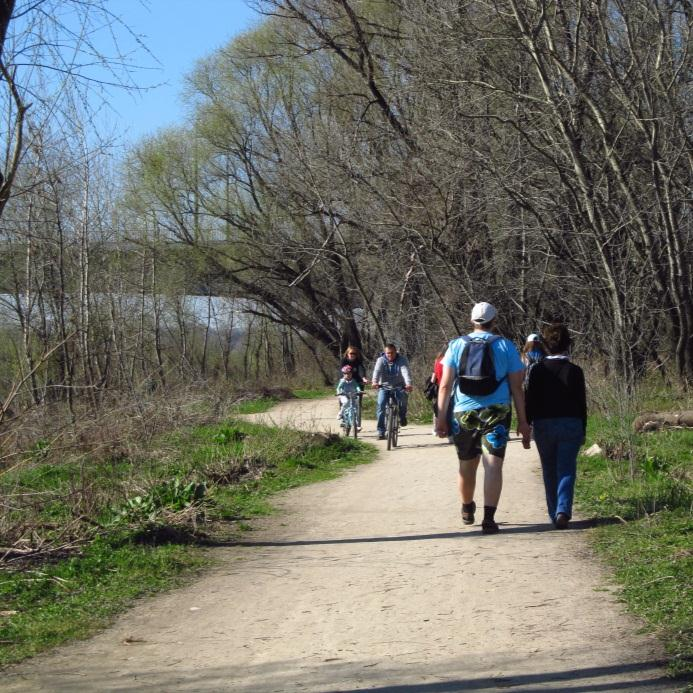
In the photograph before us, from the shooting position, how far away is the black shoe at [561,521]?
8633 mm

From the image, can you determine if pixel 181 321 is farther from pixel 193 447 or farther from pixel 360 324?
pixel 193 447

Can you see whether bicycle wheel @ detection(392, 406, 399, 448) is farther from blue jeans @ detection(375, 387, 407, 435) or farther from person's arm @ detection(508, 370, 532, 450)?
person's arm @ detection(508, 370, 532, 450)

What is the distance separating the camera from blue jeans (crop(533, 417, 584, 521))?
28.2ft

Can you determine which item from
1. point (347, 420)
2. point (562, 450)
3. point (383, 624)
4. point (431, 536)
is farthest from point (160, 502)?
point (347, 420)

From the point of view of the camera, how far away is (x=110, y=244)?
93.2ft

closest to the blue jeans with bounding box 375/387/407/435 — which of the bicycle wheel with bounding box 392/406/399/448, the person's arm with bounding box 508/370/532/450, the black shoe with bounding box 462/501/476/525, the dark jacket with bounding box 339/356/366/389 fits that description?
the bicycle wheel with bounding box 392/406/399/448

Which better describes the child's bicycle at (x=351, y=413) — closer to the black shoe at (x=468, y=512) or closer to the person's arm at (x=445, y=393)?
the black shoe at (x=468, y=512)

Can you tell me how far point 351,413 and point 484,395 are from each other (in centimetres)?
1038

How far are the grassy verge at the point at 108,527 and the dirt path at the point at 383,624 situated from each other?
328 millimetres

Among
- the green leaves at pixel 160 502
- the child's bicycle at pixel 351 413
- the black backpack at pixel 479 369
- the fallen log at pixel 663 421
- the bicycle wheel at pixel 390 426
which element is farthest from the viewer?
the child's bicycle at pixel 351 413

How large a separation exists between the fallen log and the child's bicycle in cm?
547

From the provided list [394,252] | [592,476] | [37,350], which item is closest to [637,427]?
[592,476]

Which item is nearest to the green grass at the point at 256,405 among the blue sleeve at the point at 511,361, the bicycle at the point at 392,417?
the bicycle at the point at 392,417

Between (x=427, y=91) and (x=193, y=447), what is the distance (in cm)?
1013
